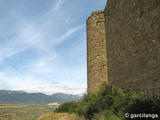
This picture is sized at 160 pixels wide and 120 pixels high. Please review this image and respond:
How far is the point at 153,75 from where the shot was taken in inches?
200

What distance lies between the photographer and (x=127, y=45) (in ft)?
22.8

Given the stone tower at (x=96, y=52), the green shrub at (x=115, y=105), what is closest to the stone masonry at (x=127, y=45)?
the stone tower at (x=96, y=52)

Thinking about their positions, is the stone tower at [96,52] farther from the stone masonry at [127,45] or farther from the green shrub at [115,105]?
the green shrub at [115,105]

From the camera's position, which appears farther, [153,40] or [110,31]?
[110,31]

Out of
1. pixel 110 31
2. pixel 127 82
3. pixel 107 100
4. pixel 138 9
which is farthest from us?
pixel 110 31

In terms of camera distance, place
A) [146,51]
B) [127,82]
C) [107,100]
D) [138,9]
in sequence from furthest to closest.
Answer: [127,82] < [107,100] < [138,9] < [146,51]

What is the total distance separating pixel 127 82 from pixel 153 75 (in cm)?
196

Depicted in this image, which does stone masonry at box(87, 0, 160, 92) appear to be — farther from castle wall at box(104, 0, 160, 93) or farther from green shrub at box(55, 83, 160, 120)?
green shrub at box(55, 83, 160, 120)

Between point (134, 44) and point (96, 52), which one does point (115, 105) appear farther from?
point (96, 52)

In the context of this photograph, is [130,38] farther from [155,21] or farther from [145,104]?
[145,104]

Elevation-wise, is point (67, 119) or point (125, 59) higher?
point (125, 59)

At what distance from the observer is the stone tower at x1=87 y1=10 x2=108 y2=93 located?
980 cm

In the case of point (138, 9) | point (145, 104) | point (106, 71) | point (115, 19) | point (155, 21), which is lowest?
point (145, 104)

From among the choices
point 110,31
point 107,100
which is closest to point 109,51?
point 110,31
